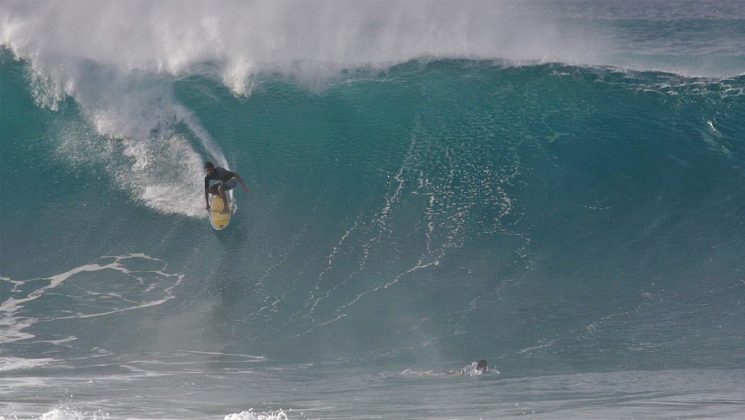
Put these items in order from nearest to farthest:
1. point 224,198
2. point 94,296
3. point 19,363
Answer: point 19,363, point 94,296, point 224,198

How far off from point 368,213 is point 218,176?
8.49 feet

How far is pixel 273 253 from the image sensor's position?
15.1 meters

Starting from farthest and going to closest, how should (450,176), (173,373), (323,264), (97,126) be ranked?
(97,126), (450,176), (323,264), (173,373)

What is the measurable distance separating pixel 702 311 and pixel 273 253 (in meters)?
6.59

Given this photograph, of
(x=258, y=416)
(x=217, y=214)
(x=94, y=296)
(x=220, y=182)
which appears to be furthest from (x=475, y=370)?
(x=94, y=296)

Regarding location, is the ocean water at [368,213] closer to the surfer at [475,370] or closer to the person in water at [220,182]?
the surfer at [475,370]

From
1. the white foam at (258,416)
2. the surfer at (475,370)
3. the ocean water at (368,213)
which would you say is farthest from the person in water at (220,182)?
the white foam at (258,416)

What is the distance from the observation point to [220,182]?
49.7ft

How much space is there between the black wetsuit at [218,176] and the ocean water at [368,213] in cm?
78

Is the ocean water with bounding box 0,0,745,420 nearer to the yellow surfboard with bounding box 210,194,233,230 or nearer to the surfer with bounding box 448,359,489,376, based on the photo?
the surfer with bounding box 448,359,489,376

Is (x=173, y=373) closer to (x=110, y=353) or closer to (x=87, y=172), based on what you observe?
(x=110, y=353)

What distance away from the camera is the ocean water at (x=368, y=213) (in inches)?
474

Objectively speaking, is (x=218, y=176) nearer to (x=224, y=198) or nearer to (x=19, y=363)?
(x=224, y=198)

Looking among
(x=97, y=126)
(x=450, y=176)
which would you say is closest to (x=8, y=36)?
(x=97, y=126)
